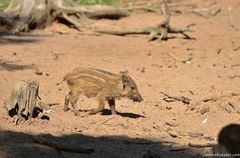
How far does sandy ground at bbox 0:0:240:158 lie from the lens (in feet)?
23.0

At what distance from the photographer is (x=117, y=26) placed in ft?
52.7

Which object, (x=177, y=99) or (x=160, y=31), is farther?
(x=160, y=31)

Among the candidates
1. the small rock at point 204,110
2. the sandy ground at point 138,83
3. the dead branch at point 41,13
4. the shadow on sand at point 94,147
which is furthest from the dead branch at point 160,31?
the shadow on sand at point 94,147

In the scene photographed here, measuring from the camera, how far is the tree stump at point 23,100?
25.0ft

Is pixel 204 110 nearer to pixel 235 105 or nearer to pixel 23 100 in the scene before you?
pixel 235 105

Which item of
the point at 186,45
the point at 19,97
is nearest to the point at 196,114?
the point at 19,97

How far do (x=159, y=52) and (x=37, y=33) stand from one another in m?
3.06

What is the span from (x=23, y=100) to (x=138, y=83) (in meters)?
3.19

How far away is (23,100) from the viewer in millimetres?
7660

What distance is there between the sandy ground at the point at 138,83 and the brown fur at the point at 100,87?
20 centimetres

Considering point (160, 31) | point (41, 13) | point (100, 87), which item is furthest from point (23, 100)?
point (41, 13)

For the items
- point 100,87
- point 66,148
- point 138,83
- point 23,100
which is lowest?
point 66,148

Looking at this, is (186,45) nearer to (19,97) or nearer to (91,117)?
(91,117)

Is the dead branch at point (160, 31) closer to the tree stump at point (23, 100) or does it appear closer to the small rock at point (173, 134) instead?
the small rock at point (173, 134)
